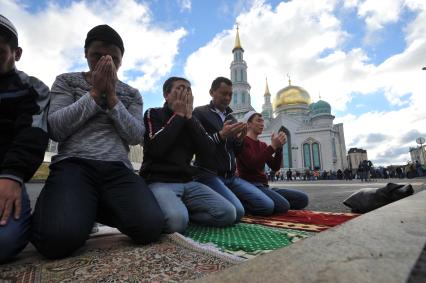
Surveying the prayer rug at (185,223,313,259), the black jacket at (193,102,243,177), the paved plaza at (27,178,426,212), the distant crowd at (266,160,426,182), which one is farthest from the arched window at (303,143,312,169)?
the prayer rug at (185,223,313,259)

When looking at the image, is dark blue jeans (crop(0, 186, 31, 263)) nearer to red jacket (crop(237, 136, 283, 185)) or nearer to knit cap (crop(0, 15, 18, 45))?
knit cap (crop(0, 15, 18, 45))

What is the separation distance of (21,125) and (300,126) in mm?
43250

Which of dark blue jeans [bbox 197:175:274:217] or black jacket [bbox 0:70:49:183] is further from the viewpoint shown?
dark blue jeans [bbox 197:175:274:217]

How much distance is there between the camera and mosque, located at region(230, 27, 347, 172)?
41.2 metres

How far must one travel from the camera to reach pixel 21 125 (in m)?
1.69

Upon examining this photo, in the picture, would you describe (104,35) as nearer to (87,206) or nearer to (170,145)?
(170,145)

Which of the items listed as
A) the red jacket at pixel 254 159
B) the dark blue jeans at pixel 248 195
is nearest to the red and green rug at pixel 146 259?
the dark blue jeans at pixel 248 195

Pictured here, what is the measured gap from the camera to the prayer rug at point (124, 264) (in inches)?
46.1

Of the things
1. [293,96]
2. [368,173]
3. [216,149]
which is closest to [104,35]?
[216,149]

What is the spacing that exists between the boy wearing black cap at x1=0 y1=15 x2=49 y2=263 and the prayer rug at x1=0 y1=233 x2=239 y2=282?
16 cm

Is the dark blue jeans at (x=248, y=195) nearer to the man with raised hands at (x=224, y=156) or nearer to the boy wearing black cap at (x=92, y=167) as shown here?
the man with raised hands at (x=224, y=156)

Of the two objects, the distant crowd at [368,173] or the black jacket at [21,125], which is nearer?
the black jacket at [21,125]

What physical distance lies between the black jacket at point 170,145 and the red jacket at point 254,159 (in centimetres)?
112

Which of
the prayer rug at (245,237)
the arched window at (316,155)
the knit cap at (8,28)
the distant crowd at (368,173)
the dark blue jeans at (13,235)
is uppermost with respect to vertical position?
the arched window at (316,155)
